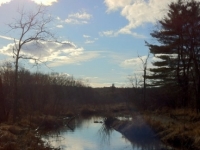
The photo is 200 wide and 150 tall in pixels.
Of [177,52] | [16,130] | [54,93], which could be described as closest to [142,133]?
[16,130]

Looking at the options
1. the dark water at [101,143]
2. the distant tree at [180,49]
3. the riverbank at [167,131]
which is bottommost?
the dark water at [101,143]

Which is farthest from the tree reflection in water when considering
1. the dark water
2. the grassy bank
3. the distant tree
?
the distant tree

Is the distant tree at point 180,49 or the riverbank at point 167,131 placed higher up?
the distant tree at point 180,49

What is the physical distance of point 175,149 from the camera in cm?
2128

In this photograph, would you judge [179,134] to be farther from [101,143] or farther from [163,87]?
[163,87]

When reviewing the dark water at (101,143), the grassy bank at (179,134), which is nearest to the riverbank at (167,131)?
the grassy bank at (179,134)

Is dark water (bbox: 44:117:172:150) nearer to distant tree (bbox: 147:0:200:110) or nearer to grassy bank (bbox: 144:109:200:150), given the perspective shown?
grassy bank (bbox: 144:109:200:150)

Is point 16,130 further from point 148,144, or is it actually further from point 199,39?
point 199,39

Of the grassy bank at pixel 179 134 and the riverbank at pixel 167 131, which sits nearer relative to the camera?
the grassy bank at pixel 179 134

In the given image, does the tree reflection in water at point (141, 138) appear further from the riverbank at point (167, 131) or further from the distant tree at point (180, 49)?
the distant tree at point (180, 49)

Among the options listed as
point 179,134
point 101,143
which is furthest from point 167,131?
point 101,143

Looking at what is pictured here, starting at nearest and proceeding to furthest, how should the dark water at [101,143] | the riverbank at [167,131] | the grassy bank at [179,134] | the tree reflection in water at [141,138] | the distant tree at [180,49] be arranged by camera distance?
the grassy bank at [179,134], the riverbank at [167,131], the dark water at [101,143], the tree reflection in water at [141,138], the distant tree at [180,49]

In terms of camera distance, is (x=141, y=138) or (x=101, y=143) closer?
(x=101, y=143)

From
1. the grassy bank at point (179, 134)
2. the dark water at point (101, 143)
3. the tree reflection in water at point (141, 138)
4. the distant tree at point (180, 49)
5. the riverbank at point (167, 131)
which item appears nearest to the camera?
the grassy bank at point (179, 134)
